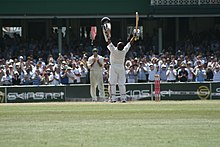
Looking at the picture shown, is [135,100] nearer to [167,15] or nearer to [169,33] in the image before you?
[167,15]

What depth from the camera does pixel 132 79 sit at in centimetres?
2797

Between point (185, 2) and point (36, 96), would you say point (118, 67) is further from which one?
point (185, 2)

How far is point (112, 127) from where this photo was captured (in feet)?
46.4

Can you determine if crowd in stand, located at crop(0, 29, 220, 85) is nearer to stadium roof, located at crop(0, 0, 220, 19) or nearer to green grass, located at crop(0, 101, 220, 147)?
stadium roof, located at crop(0, 0, 220, 19)

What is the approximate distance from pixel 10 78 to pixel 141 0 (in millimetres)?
11481

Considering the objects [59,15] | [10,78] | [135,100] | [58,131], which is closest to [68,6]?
[59,15]

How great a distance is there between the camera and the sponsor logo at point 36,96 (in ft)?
83.0

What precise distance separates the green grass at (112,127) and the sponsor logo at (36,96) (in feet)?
20.3

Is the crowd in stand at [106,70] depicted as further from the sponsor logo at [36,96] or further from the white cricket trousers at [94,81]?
the white cricket trousers at [94,81]

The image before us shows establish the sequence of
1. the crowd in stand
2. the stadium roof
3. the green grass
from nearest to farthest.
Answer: the green grass → the crowd in stand → the stadium roof

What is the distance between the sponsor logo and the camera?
997 inches

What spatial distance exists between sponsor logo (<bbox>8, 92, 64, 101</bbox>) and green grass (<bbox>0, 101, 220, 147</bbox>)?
6.19 metres

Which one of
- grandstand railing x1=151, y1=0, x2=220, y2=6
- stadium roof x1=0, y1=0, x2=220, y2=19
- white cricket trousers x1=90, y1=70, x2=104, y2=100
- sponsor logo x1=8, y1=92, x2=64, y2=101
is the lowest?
sponsor logo x1=8, y1=92, x2=64, y2=101

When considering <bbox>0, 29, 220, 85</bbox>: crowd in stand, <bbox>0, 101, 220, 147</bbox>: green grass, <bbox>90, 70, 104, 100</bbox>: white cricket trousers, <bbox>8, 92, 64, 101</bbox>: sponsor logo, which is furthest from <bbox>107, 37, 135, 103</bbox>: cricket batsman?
<bbox>0, 29, 220, 85</bbox>: crowd in stand
